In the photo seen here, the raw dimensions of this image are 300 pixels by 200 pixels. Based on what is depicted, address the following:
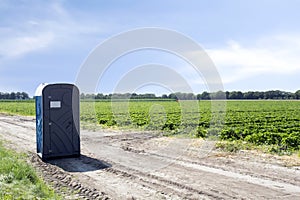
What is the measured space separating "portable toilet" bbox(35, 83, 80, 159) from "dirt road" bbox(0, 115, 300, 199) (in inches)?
16.6

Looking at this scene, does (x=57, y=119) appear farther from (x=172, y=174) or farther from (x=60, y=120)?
(x=172, y=174)

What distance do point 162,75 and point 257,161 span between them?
4.08 m

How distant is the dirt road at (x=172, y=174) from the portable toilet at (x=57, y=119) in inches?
16.6

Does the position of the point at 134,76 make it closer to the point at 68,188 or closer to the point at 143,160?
the point at 143,160

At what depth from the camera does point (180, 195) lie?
6.26m

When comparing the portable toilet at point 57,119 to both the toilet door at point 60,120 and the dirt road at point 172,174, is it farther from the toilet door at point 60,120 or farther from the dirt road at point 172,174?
the dirt road at point 172,174

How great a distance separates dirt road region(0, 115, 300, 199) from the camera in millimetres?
6445

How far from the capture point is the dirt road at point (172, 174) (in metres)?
6.45

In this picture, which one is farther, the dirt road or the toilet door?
the toilet door

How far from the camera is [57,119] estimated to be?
989 centimetres

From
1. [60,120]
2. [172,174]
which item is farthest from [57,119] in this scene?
[172,174]

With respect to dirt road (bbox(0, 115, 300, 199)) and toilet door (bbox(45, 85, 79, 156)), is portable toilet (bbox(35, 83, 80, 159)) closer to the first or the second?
toilet door (bbox(45, 85, 79, 156))

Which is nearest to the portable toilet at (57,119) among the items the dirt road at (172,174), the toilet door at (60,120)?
the toilet door at (60,120)

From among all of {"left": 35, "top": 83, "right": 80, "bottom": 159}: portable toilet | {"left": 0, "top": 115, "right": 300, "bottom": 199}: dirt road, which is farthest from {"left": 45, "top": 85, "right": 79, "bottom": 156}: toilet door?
{"left": 0, "top": 115, "right": 300, "bottom": 199}: dirt road
